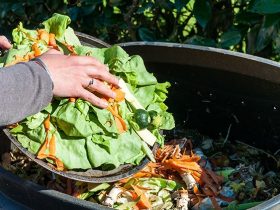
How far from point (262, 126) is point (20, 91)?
3.46ft

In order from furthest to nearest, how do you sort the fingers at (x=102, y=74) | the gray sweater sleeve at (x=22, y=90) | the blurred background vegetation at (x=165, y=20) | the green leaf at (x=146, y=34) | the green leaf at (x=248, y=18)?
1. the green leaf at (x=146, y=34)
2. the blurred background vegetation at (x=165, y=20)
3. the green leaf at (x=248, y=18)
4. the fingers at (x=102, y=74)
5. the gray sweater sleeve at (x=22, y=90)

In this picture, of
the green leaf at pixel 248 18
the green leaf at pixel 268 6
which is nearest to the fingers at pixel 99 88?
the green leaf at pixel 268 6

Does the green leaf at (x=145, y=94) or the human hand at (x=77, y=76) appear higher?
the human hand at (x=77, y=76)

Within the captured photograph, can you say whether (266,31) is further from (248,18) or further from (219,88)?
(219,88)

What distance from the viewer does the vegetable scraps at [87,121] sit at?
182cm

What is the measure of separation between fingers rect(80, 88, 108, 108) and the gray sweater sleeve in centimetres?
11

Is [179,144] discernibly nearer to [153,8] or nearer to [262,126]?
[262,126]

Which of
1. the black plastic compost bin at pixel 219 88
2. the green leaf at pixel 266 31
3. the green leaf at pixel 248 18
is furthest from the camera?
the green leaf at pixel 248 18

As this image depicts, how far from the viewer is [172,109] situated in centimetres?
251

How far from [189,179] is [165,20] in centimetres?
122

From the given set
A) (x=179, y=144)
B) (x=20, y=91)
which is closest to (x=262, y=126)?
(x=179, y=144)

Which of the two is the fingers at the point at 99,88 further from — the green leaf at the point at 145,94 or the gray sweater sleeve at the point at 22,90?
the green leaf at the point at 145,94

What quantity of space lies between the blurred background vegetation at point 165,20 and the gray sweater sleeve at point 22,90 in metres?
1.11

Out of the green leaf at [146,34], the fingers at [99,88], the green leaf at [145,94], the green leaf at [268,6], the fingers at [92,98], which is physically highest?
the green leaf at [268,6]
